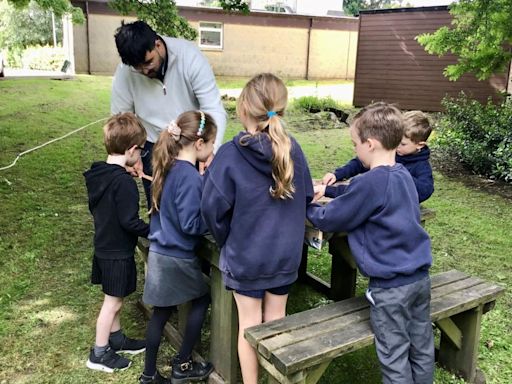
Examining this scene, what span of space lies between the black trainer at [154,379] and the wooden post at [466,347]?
157 cm

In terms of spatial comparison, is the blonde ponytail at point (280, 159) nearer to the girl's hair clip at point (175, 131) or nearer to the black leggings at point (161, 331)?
the girl's hair clip at point (175, 131)

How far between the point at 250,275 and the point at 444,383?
1.41 m

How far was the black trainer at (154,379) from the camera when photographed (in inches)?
107

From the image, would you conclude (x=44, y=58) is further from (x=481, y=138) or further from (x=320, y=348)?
(x=320, y=348)

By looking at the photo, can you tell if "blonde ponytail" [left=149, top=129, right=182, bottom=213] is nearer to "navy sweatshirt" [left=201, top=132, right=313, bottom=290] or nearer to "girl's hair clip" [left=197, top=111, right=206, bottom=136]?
"girl's hair clip" [left=197, top=111, right=206, bottom=136]

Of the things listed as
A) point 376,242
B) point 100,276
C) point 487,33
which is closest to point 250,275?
point 376,242

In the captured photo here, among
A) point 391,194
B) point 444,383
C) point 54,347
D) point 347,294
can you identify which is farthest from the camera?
point 347,294

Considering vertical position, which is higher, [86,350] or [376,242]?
[376,242]

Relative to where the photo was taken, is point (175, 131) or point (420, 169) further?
point (420, 169)

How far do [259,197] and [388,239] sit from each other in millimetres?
582

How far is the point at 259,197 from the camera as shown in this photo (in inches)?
87.7

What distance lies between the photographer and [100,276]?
2.95m

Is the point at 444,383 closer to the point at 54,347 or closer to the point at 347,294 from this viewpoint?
the point at 347,294

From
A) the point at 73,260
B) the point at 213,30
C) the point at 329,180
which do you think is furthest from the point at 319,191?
the point at 213,30
